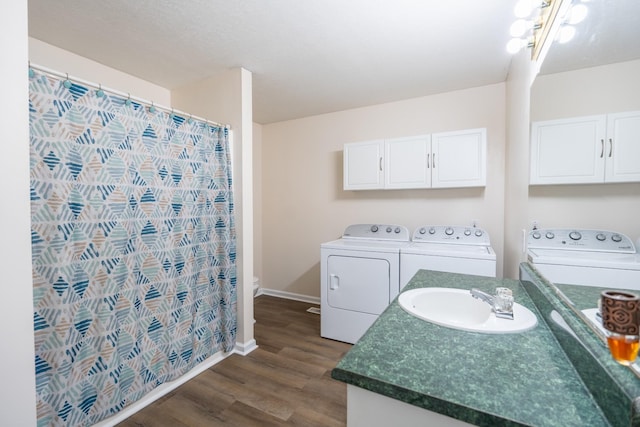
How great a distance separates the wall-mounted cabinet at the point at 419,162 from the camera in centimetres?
243

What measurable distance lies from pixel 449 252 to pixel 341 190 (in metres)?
1.51

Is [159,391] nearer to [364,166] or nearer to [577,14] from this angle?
[364,166]

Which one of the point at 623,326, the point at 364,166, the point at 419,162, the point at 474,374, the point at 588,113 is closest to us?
the point at 623,326

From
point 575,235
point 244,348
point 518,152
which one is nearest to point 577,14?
point 575,235

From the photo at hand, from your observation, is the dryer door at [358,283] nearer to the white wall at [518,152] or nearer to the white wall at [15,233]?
the white wall at [518,152]

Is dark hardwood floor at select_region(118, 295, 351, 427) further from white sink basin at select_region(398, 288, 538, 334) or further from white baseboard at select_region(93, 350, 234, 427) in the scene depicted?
white sink basin at select_region(398, 288, 538, 334)

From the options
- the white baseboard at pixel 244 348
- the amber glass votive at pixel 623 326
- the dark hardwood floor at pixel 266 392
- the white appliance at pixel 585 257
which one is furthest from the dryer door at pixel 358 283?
the amber glass votive at pixel 623 326

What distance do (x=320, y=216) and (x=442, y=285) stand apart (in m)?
2.23

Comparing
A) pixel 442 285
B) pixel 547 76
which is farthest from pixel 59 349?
pixel 547 76

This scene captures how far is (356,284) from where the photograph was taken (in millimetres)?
2502

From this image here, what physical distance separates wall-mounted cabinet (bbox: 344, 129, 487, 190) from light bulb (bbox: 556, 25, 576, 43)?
1.40m

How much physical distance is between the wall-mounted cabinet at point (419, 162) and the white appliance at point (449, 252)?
1.45 feet

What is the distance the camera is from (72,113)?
4.52 feet

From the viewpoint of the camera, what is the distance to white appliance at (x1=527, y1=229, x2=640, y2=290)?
69 centimetres
